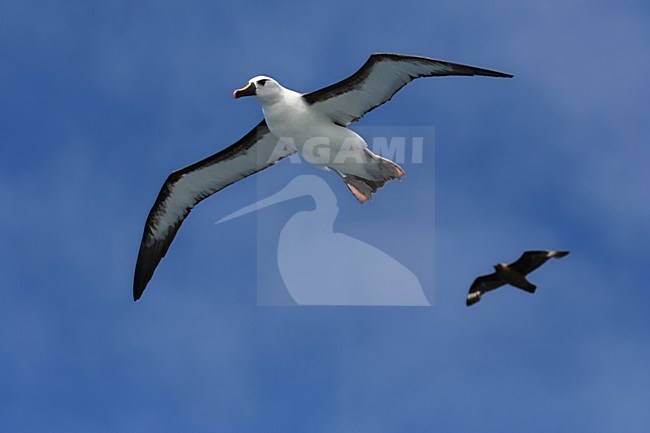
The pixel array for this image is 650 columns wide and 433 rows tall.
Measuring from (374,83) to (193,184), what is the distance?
5.35 m

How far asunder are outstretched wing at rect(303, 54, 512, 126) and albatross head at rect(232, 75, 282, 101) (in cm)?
59

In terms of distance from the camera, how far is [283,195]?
80.0ft

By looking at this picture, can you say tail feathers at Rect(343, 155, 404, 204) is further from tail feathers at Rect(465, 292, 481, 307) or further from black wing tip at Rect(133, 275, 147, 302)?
black wing tip at Rect(133, 275, 147, 302)

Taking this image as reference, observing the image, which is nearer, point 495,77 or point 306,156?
point 495,77

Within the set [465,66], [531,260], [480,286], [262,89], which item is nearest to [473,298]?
[480,286]

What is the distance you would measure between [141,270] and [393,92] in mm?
7404

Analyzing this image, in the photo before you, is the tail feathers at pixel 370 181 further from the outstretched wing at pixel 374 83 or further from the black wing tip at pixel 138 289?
the black wing tip at pixel 138 289

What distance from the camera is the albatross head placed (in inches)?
816

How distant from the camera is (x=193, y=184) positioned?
937 inches

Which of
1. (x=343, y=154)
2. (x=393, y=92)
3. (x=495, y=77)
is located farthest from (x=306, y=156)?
(x=495, y=77)

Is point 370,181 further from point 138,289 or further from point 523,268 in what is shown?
point 138,289

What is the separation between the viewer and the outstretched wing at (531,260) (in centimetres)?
1770

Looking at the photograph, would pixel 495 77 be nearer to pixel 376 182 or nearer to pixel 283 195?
pixel 376 182

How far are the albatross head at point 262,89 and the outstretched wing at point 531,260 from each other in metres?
5.72
